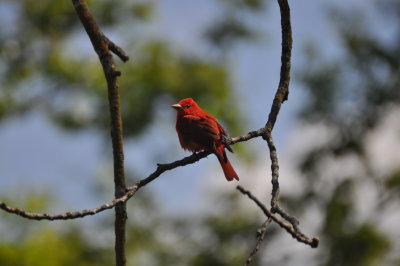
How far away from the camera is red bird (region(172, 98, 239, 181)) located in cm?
444

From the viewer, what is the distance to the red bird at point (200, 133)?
14.6 ft

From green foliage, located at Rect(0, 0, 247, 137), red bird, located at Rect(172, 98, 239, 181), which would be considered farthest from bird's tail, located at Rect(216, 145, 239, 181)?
green foliage, located at Rect(0, 0, 247, 137)

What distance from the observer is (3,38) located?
62.7 feet

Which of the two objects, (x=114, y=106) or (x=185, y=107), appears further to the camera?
(x=185, y=107)

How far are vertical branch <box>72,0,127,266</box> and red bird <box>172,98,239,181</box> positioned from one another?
5.99ft

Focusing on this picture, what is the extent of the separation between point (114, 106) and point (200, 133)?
2.59 meters

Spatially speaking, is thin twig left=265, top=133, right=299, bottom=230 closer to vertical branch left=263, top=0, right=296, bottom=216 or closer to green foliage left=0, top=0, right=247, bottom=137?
vertical branch left=263, top=0, right=296, bottom=216

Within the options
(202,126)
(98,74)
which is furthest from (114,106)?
(98,74)

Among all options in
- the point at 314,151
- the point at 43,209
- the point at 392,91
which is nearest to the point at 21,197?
the point at 43,209

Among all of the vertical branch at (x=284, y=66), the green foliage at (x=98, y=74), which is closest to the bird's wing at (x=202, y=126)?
the vertical branch at (x=284, y=66)

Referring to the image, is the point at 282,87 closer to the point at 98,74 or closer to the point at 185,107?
the point at 185,107

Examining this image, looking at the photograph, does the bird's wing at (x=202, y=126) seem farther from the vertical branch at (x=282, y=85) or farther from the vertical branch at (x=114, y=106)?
the vertical branch at (x=114, y=106)

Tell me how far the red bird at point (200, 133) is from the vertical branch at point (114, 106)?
182 centimetres

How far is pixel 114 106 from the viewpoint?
80.9 inches
